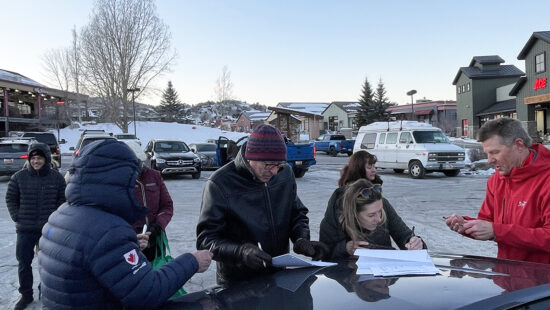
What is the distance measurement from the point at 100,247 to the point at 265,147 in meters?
1.22

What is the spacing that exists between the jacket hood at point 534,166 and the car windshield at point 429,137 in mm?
14110

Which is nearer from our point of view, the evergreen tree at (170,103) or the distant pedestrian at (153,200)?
the distant pedestrian at (153,200)

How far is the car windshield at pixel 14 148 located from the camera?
1533 cm

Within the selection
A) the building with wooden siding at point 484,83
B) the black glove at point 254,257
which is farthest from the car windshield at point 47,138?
the building with wooden siding at point 484,83

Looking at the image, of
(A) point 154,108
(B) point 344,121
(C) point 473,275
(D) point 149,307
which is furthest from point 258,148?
(A) point 154,108

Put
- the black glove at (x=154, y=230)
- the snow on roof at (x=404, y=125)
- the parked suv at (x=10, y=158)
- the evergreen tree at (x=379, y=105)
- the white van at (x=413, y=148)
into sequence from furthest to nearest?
the evergreen tree at (x=379, y=105) < the snow on roof at (x=404, y=125) < the white van at (x=413, y=148) < the parked suv at (x=10, y=158) < the black glove at (x=154, y=230)

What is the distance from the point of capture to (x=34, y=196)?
14.8ft

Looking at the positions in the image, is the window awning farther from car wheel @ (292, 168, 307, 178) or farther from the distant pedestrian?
the distant pedestrian

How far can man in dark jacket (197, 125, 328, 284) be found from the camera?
8.47 feet

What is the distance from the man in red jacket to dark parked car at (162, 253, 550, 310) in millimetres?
281

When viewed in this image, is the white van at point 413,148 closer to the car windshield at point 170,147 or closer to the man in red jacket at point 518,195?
the car windshield at point 170,147

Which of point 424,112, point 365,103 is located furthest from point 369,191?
point 424,112

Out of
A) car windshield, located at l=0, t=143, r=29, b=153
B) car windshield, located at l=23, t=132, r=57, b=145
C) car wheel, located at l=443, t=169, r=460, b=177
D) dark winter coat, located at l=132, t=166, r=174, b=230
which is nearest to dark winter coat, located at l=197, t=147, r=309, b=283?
dark winter coat, located at l=132, t=166, r=174, b=230

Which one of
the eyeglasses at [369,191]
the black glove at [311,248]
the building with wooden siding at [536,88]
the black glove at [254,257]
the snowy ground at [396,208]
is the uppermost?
the building with wooden siding at [536,88]
